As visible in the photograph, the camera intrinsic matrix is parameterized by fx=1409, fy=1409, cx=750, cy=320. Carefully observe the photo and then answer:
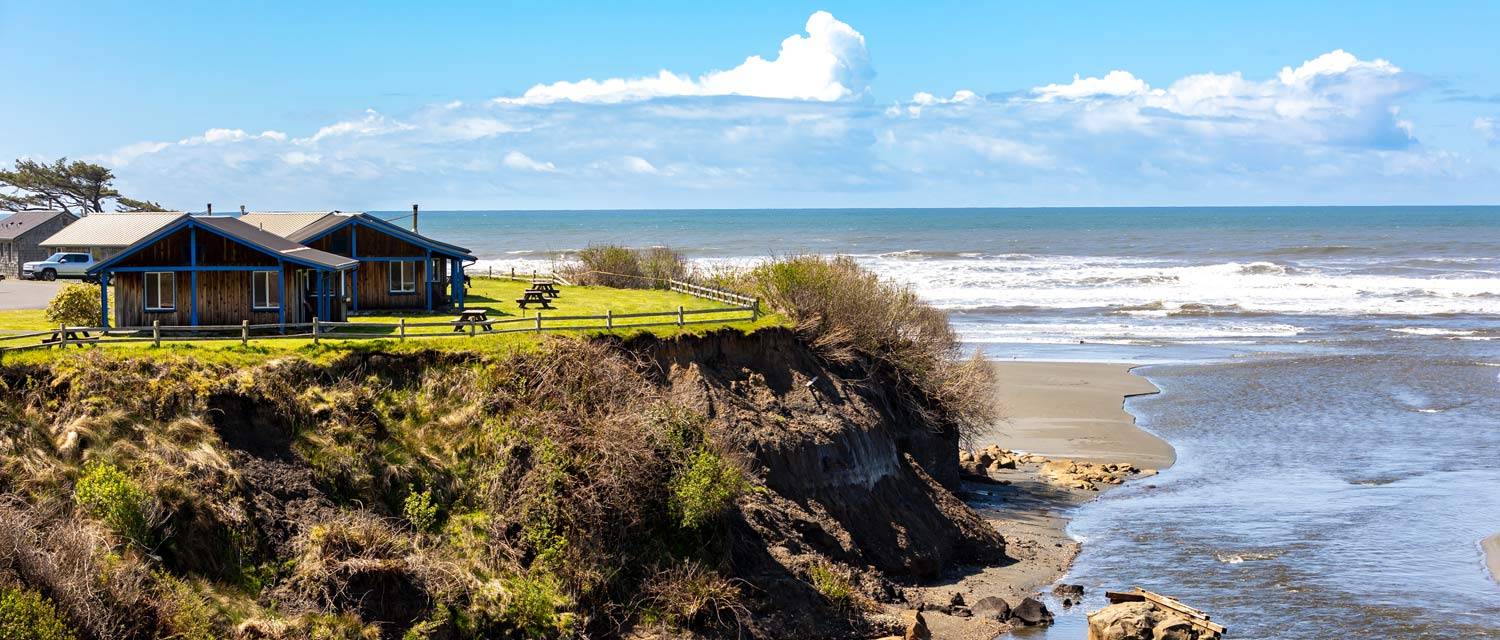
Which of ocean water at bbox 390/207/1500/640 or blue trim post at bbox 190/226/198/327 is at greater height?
blue trim post at bbox 190/226/198/327

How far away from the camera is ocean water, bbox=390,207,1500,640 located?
93.2 ft

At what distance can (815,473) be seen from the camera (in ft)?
101

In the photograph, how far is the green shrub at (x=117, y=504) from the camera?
22.5 metres

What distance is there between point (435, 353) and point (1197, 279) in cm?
7784

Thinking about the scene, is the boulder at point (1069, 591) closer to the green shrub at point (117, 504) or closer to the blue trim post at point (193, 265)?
the green shrub at point (117, 504)

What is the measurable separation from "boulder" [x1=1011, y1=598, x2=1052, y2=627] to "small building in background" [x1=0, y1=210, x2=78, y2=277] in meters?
50.1

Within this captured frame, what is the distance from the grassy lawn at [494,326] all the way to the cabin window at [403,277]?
1.29m

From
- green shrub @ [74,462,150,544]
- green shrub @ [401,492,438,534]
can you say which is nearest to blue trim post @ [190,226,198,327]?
green shrub @ [74,462,150,544]

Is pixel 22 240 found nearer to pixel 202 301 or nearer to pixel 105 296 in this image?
pixel 105 296

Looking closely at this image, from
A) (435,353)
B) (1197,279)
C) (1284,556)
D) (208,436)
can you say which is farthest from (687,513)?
(1197,279)

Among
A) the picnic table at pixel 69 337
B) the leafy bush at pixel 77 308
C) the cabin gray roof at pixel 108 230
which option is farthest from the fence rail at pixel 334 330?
the cabin gray roof at pixel 108 230

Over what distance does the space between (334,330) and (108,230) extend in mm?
26966

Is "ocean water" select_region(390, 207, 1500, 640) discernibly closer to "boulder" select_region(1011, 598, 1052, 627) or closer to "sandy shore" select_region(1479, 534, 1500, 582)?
"sandy shore" select_region(1479, 534, 1500, 582)

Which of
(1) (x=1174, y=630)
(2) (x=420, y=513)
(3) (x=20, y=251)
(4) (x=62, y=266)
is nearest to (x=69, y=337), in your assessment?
(2) (x=420, y=513)
